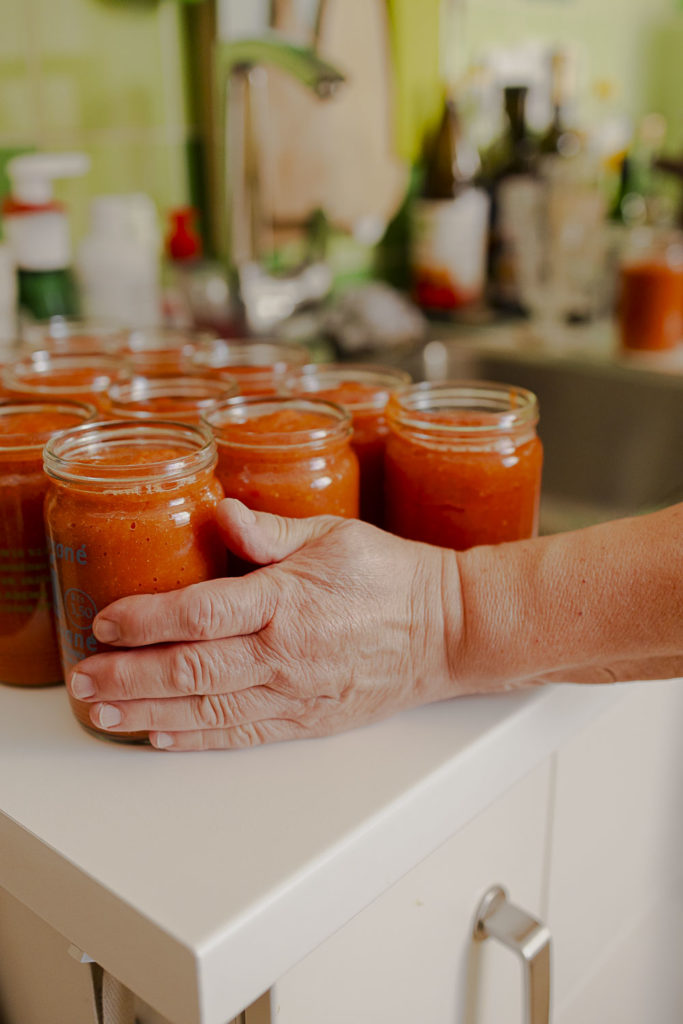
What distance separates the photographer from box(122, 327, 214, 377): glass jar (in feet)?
2.68

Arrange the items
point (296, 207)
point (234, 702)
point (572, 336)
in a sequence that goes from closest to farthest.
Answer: point (234, 702), point (296, 207), point (572, 336)

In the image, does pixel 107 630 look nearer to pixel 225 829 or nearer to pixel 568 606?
pixel 225 829

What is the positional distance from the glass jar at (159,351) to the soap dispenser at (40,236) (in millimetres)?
281

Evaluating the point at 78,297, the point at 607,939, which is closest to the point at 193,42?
the point at 78,297

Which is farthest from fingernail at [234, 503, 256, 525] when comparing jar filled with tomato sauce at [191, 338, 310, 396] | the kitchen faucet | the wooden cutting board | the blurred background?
the wooden cutting board

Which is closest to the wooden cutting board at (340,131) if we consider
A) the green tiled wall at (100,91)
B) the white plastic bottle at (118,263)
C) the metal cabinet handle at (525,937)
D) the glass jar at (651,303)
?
the green tiled wall at (100,91)

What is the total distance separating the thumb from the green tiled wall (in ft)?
2.77

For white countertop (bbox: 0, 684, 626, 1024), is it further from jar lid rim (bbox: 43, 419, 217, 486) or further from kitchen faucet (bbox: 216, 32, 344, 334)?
kitchen faucet (bbox: 216, 32, 344, 334)

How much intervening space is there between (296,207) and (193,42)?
286mm

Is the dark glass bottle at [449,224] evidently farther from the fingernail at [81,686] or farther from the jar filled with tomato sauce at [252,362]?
the fingernail at [81,686]

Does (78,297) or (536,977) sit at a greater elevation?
(78,297)

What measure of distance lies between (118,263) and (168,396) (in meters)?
0.52

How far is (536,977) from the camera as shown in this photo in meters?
0.61

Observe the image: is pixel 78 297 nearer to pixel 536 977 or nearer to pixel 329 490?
pixel 329 490
